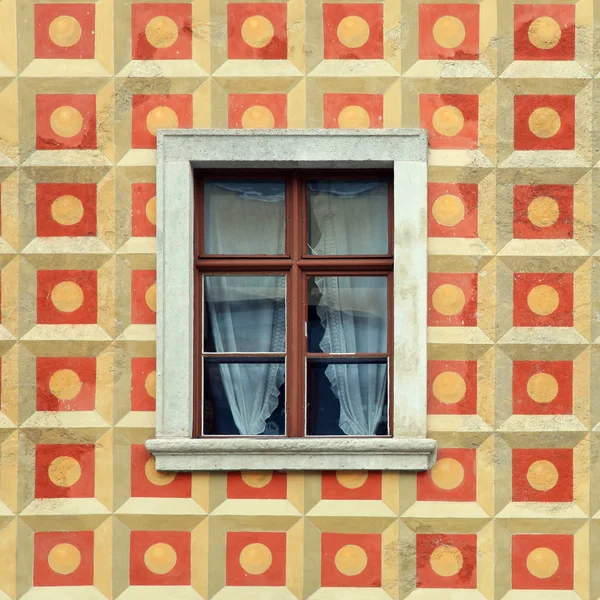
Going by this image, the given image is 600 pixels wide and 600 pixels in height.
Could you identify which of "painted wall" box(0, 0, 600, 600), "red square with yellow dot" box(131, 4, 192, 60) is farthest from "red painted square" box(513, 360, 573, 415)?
"red square with yellow dot" box(131, 4, 192, 60)

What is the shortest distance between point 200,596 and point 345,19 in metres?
3.60

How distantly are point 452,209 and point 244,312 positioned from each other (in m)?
1.43

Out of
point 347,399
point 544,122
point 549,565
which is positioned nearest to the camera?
point 549,565

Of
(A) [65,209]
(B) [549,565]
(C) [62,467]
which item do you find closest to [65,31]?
(A) [65,209]

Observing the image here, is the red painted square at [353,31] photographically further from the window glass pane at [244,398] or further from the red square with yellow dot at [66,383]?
the red square with yellow dot at [66,383]

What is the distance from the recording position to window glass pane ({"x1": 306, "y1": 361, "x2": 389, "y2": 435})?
22.2 feet

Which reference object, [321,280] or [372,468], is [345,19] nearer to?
[321,280]

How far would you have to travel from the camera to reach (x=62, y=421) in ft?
21.7

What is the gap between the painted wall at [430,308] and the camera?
21.6 ft

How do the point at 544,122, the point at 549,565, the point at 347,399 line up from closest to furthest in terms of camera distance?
the point at 549,565
the point at 544,122
the point at 347,399

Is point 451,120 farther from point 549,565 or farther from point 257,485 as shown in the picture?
point 549,565

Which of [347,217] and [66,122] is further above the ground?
[66,122]

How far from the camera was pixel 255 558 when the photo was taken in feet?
21.6

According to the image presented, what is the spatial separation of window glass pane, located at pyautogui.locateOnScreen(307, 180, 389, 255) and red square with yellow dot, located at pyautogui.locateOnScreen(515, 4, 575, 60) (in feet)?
3.94
